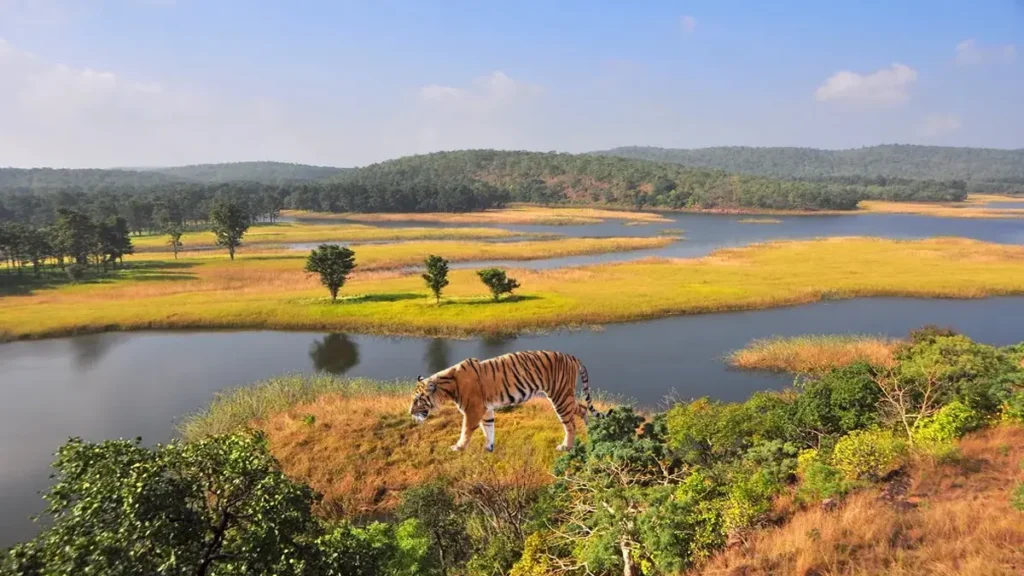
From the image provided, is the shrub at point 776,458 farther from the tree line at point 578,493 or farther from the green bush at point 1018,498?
the green bush at point 1018,498

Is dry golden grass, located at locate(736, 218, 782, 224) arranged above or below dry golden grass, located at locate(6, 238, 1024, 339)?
above

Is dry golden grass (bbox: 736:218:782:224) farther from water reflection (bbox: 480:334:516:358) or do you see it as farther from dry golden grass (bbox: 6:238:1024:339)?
Answer: water reflection (bbox: 480:334:516:358)

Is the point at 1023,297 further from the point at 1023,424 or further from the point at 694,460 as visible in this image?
the point at 694,460

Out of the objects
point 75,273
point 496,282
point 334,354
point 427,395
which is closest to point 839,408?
point 427,395

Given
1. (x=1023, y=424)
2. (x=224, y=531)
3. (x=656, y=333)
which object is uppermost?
(x=224, y=531)

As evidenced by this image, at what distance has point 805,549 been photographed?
829 centimetres

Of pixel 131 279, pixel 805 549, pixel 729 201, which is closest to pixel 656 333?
pixel 805 549

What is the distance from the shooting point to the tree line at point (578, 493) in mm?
6258

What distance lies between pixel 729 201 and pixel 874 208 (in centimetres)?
3532

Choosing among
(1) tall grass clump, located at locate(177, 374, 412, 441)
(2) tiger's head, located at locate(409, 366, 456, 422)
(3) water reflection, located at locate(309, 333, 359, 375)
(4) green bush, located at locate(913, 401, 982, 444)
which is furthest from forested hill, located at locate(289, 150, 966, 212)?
(4) green bush, located at locate(913, 401, 982, 444)

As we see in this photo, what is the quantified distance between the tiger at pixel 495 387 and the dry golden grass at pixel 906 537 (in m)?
8.31

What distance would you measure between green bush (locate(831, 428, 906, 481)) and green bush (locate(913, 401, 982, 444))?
857 mm

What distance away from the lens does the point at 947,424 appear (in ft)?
40.2

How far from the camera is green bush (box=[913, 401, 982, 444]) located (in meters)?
12.1
